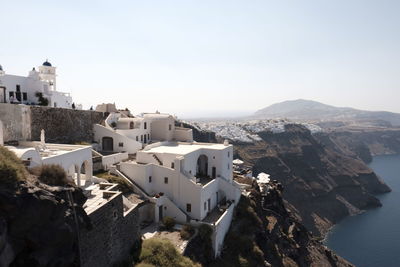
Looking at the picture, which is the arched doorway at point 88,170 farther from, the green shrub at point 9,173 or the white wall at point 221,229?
the white wall at point 221,229

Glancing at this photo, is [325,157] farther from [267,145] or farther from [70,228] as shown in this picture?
[70,228]

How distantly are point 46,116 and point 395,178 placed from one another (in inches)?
6190

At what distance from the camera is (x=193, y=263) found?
24203 mm

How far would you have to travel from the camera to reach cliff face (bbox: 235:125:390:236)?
92688 mm

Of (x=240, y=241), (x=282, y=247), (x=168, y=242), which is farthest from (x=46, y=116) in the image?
(x=282, y=247)

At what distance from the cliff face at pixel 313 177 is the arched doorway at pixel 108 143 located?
200 feet

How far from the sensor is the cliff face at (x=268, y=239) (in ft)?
102

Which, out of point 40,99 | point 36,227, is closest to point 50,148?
point 36,227

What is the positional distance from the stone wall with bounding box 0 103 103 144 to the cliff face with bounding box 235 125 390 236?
63.8m

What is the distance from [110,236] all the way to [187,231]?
30.0 ft

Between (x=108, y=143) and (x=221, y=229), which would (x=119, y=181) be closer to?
(x=108, y=143)

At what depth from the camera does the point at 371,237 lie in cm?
7494

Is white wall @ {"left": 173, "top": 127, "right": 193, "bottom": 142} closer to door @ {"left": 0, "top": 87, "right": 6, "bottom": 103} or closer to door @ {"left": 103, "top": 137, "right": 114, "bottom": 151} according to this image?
door @ {"left": 103, "top": 137, "right": 114, "bottom": 151}

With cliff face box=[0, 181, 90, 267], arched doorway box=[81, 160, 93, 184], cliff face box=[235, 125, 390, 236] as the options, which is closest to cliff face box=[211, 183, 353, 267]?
arched doorway box=[81, 160, 93, 184]
